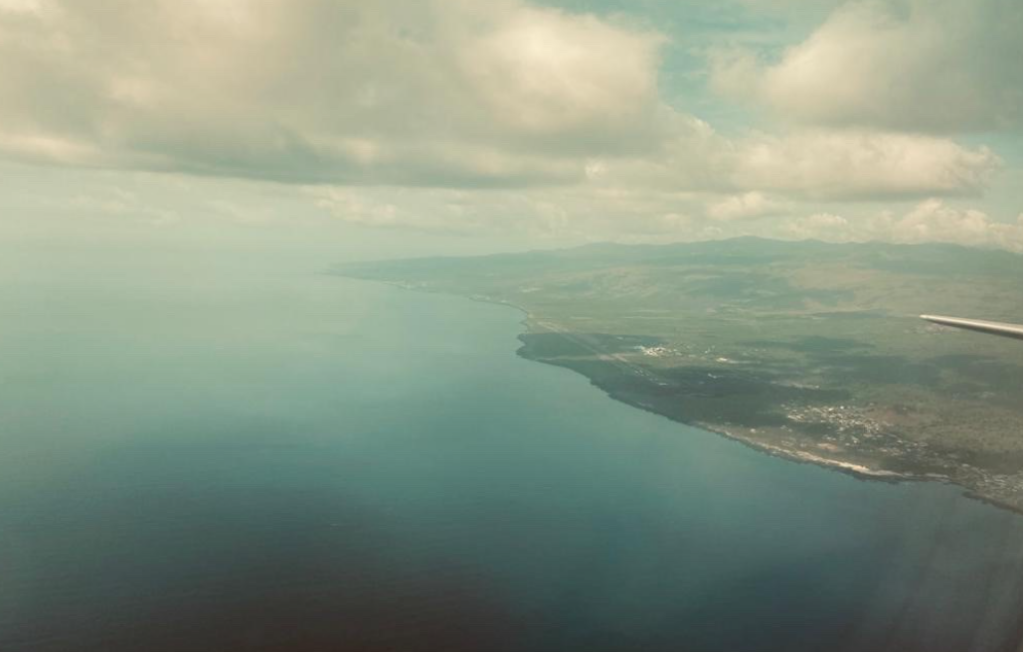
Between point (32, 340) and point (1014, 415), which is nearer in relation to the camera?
point (1014, 415)

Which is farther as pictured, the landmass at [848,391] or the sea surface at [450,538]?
the landmass at [848,391]

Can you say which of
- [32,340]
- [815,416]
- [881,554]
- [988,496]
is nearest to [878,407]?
[815,416]

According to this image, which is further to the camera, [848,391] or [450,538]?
[848,391]

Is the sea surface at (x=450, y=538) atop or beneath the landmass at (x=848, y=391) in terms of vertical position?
beneath

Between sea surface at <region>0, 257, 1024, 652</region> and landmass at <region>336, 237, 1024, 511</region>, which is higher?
landmass at <region>336, 237, 1024, 511</region>

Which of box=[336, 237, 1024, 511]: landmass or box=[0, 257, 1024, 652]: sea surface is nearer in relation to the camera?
box=[0, 257, 1024, 652]: sea surface

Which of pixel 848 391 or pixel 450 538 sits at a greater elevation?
pixel 848 391

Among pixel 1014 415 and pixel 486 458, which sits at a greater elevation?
pixel 1014 415

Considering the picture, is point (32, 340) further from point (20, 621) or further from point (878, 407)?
point (878, 407)
